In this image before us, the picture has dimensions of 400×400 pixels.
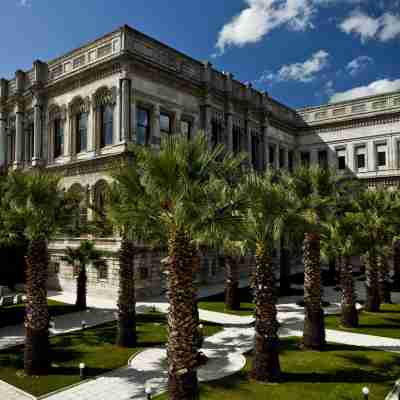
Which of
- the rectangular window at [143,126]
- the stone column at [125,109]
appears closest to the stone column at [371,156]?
the rectangular window at [143,126]

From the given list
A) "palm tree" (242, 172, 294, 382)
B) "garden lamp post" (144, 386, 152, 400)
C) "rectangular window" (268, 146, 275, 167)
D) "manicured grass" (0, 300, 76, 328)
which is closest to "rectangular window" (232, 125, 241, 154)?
"rectangular window" (268, 146, 275, 167)

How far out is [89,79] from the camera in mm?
30156

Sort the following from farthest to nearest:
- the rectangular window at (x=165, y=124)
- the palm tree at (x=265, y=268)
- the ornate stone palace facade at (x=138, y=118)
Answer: the rectangular window at (x=165, y=124) < the ornate stone palace facade at (x=138, y=118) < the palm tree at (x=265, y=268)

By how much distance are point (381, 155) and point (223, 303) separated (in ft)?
89.8

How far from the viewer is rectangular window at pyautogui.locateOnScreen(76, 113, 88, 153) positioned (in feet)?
103

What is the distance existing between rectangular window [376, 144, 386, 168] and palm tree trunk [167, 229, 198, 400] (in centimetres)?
3785

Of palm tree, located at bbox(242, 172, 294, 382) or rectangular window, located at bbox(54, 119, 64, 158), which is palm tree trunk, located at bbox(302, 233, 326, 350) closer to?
palm tree, located at bbox(242, 172, 294, 382)

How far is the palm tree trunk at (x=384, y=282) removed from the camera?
23812mm

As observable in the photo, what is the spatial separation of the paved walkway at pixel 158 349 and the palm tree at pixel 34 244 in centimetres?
129

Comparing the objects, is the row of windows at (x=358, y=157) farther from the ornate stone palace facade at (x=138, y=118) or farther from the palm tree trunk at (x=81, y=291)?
the palm tree trunk at (x=81, y=291)

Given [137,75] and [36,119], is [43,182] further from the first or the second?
[36,119]

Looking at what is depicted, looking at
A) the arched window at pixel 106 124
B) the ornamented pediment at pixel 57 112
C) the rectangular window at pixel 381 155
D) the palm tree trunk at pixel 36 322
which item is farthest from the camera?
the rectangular window at pixel 381 155

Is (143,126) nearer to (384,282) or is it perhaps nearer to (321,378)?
(384,282)

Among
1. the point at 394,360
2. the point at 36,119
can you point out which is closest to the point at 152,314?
the point at 394,360
